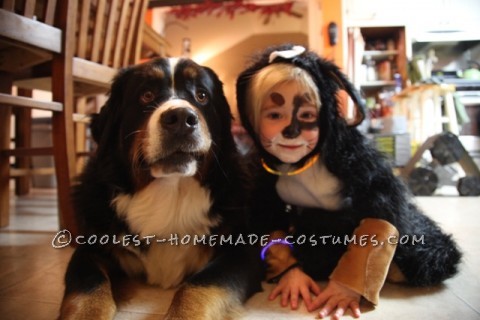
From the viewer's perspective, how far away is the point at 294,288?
0.93m

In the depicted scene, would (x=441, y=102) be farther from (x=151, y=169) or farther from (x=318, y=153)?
(x=151, y=169)

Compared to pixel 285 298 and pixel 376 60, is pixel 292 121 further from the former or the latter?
pixel 376 60

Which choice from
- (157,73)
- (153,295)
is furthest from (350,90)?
(153,295)

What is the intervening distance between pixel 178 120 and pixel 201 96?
0.73 ft

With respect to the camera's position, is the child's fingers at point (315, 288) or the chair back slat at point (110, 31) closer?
the child's fingers at point (315, 288)

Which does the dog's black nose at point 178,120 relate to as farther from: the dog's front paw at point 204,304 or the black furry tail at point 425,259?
the black furry tail at point 425,259

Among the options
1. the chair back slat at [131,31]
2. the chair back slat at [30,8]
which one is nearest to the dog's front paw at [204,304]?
the chair back slat at [30,8]

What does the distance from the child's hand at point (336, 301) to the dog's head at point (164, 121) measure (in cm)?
48

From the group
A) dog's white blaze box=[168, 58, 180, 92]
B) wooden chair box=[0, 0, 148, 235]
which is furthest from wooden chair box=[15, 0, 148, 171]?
dog's white blaze box=[168, 58, 180, 92]

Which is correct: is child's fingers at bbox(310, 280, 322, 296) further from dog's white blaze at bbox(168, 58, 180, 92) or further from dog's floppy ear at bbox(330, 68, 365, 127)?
dog's white blaze at bbox(168, 58, 180, 92)

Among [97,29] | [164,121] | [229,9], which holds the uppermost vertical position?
[229,9]

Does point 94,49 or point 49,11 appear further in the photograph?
point 94,49

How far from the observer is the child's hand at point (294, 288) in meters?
0.90

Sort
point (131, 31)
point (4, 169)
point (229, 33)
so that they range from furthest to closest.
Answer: point (229, 33)
point (131, 31)
point (4, 169)
